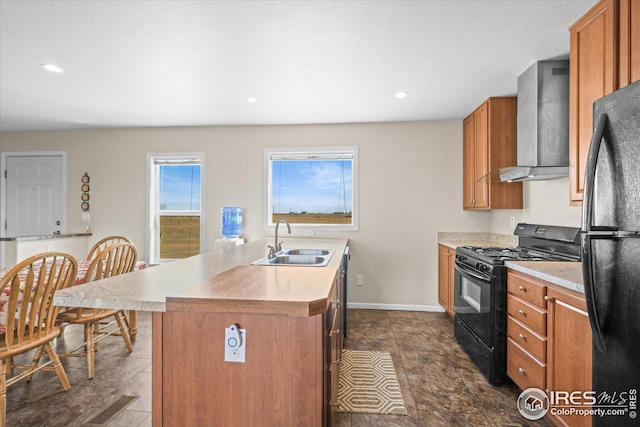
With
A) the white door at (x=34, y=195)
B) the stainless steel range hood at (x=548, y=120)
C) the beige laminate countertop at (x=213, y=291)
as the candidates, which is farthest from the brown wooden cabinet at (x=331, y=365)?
the white door at (x=34, y=195)

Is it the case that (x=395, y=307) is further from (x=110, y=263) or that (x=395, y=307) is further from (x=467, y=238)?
(x=110, y=263)

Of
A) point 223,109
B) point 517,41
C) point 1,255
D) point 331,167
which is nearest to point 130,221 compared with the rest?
point 1,255

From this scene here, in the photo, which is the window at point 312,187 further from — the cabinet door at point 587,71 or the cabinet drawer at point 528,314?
the cabinet door at point 587,71

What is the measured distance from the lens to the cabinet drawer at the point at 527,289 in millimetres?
1836

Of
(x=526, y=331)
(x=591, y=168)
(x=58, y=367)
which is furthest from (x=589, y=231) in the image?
(x=58, y=367)

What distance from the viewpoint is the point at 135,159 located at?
4391 millimetres

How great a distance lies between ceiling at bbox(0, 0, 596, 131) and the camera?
1862mm

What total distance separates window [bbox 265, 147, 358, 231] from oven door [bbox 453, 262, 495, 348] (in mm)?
1559

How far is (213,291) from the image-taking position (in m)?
1.25

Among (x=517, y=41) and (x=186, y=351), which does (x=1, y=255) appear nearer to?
(x=186, y=351)

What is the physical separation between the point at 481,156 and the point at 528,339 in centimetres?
204

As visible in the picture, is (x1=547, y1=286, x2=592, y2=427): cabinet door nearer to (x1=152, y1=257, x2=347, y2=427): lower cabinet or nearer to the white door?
(x1=152, y1=257, x2=347, y2=427): lower cabinet

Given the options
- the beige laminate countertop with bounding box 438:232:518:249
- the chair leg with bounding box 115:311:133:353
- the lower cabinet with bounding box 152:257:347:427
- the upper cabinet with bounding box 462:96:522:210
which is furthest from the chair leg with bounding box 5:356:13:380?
the upper cabinet with bounding box 462:96:522:210

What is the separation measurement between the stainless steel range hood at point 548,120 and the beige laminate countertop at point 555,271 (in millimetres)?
801
